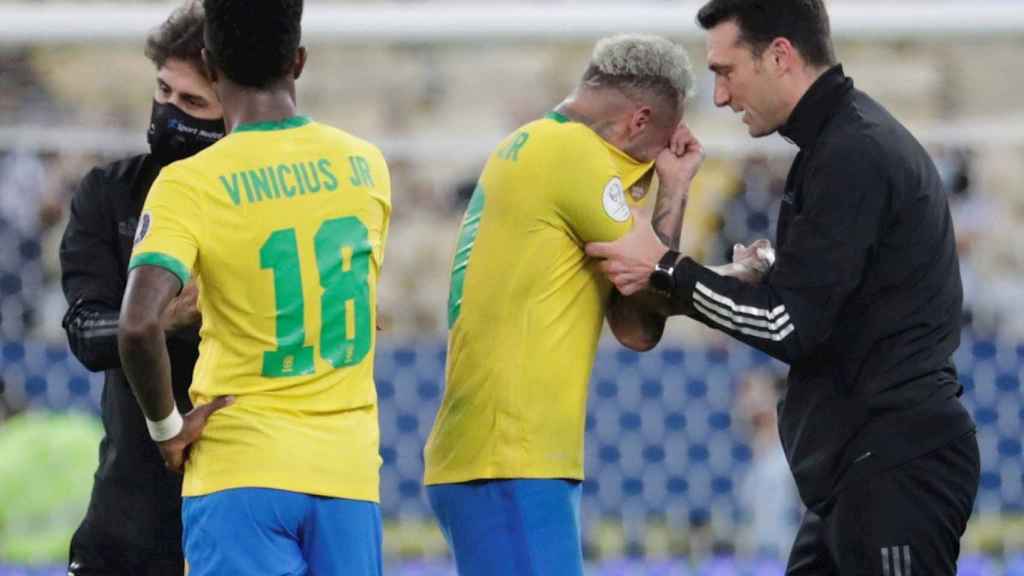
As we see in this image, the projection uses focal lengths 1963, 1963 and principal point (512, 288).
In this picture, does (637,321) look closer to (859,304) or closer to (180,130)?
(859,304)

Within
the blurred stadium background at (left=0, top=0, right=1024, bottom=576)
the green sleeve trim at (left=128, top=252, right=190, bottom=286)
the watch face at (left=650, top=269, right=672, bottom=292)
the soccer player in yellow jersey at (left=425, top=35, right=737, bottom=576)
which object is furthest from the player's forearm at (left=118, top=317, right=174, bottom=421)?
the blurred stadium background at (left=0, top=0, right=1024, bottom=576)

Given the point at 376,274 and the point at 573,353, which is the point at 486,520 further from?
the point at 376,274

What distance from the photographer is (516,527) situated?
4766 millimetres

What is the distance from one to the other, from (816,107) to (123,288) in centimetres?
177

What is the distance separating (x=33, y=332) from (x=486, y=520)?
552 cm

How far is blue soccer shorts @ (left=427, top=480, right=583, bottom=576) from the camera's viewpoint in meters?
4.77

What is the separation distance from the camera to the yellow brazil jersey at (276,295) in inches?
163

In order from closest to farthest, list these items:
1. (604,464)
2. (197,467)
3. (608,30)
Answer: (197,467) < (608,30) < (604,464)

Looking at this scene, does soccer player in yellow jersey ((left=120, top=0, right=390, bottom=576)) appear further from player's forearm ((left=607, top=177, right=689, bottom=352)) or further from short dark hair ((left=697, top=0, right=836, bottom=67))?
short dark hair ((left=697, top=0, right=836, bottom=67))

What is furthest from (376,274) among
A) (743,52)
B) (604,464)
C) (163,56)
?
(604,464)

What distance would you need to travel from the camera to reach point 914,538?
4648mm

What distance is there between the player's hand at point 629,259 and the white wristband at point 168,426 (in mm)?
1143

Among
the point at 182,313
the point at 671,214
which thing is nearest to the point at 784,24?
the point at 671,214

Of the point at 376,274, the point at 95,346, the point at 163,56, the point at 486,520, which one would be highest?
the point at 163,56
